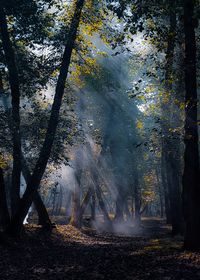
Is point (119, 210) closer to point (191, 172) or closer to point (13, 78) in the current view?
point (13, 78)

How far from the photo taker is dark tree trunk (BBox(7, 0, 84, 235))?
17.4 metres

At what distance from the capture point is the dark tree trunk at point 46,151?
17.4 m

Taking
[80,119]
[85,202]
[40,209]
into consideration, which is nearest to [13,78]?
[80,119]

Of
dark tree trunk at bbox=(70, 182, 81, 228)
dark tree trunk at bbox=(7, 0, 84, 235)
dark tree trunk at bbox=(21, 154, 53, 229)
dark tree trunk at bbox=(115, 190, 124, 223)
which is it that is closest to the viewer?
dark tree trunk at bbox=(7, 0, 84, 235)

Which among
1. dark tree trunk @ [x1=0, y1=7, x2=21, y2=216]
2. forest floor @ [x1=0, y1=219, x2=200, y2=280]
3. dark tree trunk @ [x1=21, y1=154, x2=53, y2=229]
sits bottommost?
forest floor @ [x1=0, y1=219, x2=200, y2=280]

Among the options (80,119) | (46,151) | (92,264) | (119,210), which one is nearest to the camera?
(92,264)

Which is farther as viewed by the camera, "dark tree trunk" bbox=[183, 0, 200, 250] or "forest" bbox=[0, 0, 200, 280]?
"dark tree trunk" bbox=[183, 0, 200, 250]

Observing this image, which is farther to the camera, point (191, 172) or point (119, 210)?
point (119, 210)

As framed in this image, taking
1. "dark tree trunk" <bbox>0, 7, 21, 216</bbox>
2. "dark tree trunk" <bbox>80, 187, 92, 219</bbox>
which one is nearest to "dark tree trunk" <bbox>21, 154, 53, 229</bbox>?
"dark tree trunk" <bbox>0, 7, 21, 216</bbox>

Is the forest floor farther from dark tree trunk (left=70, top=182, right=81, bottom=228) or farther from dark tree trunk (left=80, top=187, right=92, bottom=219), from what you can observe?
dark tree trunk (left=80, top=187, right=92, bottom=219)

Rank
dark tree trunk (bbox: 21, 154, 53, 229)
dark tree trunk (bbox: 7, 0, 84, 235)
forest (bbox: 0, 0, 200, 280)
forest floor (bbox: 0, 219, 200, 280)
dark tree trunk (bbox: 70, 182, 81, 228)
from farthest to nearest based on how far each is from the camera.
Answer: dark tree trunk (bbox: 70, 182, 81, 228), dark tree trunk (bbox: 21, 154, 53, 229), dark tree trunk (bbox: 7, 0, 84, 235), forest (bbox: 0, 0, 200, 280), forest floor (bbox: 0, 219, 200, 280)

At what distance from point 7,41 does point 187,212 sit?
1089 cm

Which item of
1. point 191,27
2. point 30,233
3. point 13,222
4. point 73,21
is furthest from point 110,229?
point 191,27

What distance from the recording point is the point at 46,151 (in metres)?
17.6
